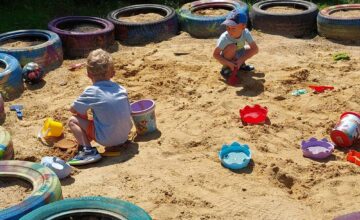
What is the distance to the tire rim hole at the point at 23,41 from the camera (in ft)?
25.3

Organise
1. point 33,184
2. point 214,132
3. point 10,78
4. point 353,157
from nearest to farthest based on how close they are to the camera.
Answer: point 33,184
point 353,157
point 214,132
point 10,78

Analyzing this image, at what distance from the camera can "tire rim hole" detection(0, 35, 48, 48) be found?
7.73m

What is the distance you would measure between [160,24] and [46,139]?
341cm

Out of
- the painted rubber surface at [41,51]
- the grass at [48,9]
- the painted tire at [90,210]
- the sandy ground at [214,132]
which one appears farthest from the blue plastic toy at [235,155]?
the grass at [48,9]

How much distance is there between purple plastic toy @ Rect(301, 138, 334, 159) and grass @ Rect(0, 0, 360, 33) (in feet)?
15.6

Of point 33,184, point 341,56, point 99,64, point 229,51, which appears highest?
point 99,64

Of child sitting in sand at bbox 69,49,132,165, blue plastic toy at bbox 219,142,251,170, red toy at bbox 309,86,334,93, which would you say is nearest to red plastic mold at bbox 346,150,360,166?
blue plastic toy at bbox 219,142,251,170

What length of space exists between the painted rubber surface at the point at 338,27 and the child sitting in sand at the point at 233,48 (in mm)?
1796

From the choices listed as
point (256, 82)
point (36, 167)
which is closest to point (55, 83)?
point (256, 82)

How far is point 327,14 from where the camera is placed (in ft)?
28.1

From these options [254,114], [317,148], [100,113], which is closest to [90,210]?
[100,113]

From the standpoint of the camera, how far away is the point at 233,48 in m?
7.03

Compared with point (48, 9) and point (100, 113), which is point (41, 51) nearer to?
point (48, 9)

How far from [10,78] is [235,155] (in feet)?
9.63
